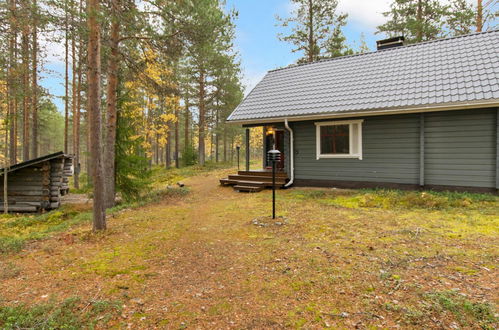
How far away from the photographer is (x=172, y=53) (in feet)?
26.5

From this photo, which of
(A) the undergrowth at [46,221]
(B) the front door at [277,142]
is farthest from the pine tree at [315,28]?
(A) the undergrowth at [46,221]

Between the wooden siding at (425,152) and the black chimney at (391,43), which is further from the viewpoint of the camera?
the black chimney at (391,43)

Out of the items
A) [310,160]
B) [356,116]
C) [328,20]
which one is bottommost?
[310,160]

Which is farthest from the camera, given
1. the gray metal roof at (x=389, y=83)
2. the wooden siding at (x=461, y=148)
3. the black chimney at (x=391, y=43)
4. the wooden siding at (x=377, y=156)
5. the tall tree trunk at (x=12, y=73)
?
the black chimney at (x=391, y=43)

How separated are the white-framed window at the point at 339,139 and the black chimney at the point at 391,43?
18.5ft

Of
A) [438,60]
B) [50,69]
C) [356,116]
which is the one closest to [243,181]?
[356,116]

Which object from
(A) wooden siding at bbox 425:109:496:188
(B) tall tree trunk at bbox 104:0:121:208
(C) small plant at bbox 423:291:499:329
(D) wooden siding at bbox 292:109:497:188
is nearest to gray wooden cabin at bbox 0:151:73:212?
(B) tall tree trunk at bbox 104:0:121:208

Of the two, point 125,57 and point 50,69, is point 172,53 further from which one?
point 50,69

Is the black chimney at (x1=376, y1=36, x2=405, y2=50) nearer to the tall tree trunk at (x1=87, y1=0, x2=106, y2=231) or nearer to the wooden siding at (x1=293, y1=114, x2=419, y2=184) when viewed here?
the wooden siding at (x1=293, y1=114, x2=419, y2=184)

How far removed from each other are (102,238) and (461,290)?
549 cm

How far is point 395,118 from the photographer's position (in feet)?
28.9

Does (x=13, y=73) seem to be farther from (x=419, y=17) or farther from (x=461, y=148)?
(x=419, y=17)

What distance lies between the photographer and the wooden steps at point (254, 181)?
1021cm

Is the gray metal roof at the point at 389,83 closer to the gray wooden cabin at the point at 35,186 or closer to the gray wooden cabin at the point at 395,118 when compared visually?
the gray wooden cabin at the point at 395,118
